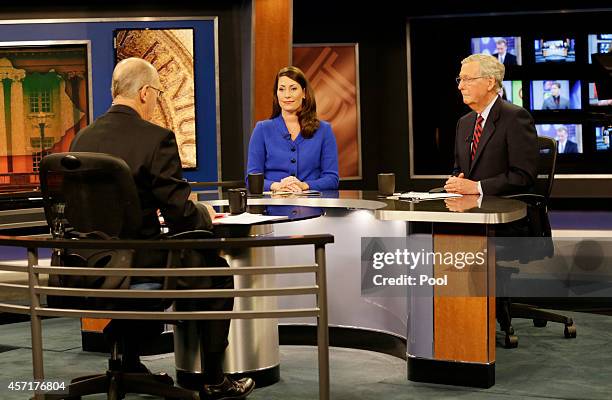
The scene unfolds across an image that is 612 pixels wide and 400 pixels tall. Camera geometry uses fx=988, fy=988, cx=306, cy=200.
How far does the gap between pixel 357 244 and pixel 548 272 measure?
2.91 meters

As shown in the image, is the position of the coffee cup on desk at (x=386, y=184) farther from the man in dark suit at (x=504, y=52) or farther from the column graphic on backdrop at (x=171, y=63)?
the man in dark suit at (x=504, y=52)

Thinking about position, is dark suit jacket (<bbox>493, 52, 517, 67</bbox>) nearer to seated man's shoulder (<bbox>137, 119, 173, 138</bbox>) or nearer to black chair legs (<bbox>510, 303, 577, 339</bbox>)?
black chair legs (<bbox>510, 303, 577, 339</bbox>)

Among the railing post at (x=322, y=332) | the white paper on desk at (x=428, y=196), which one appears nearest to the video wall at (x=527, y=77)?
the white paper on desk at (x=428, y=196)

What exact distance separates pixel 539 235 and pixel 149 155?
2471 mm

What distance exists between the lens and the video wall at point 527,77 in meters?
10.0

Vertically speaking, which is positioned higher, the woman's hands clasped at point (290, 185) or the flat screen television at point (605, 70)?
the flat screen television at point (605, 70)

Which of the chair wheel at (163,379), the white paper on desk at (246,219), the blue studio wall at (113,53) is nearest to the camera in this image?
the chair wheel at (163,379)

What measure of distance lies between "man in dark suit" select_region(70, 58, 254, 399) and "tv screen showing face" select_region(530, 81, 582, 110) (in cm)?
696

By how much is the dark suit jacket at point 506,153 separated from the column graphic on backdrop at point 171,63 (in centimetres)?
A: 356

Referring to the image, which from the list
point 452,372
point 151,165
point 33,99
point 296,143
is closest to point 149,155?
point 151,165

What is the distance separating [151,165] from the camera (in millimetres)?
3592

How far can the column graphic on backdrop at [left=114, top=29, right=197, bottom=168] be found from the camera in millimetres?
8125

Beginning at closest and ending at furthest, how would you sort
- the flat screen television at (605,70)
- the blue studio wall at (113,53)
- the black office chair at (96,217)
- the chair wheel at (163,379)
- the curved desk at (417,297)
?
the black office chair at (96,217) < the chair wheel at (163,379) < the curved desk at (417,297) < the flat screen television at (605,70) < the blue studio wall at (113,53)

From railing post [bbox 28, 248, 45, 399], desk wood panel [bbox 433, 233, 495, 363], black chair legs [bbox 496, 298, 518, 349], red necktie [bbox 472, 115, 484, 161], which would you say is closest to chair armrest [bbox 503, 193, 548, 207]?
red necktie [bbox 472, 115, 484, 161]
